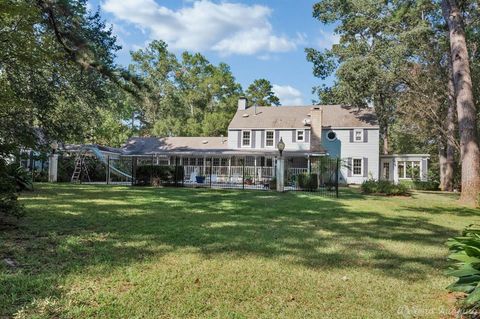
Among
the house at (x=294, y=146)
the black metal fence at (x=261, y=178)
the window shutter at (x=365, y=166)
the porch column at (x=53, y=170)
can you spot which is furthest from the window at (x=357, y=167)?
the porch column at (x=53, y=170)

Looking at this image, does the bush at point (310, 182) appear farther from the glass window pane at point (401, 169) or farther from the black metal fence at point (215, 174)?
the glass window pane at point (401, 169)

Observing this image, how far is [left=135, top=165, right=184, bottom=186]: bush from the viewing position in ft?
71.8

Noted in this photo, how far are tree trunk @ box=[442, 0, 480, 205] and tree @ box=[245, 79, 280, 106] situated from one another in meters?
40.2

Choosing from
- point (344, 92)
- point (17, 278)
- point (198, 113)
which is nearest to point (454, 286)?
point (17, 278)

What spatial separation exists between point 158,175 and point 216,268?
58.6 ft

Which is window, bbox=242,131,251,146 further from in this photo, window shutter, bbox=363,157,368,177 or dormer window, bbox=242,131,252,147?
window shutter, bbox=363,157,368,177

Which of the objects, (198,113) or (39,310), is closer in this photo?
(39,310)

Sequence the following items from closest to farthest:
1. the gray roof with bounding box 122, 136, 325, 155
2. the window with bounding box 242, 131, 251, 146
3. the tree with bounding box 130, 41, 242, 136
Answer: the gray roof with bounding box 122, 136, 325, 155, the window with bounding box 242, 131, 251, 146, the tree with bounding box 130, 41, 242, 136

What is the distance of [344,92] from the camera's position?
2930 cm

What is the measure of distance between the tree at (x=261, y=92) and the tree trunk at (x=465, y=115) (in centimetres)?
4017

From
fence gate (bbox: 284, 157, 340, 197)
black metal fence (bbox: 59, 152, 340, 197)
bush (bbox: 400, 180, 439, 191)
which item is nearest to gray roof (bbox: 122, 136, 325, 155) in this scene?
black metal fence (bbox: 59, 152, 340, 197)

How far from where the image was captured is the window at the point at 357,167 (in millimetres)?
32875

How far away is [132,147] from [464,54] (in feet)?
91.4

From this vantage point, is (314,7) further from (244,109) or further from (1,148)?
(1,148)
